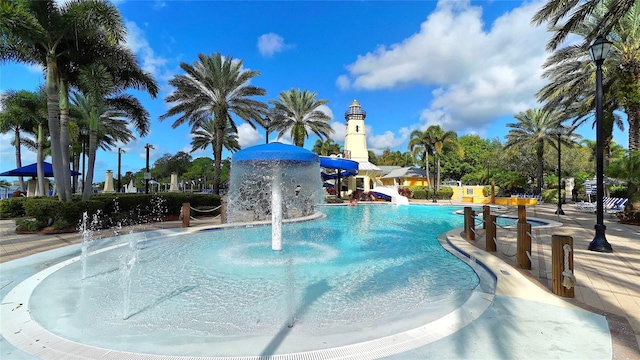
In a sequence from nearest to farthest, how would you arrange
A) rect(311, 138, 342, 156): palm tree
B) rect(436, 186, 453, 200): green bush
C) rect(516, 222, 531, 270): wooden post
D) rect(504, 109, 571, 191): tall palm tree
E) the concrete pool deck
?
the concrete pool deck, rect(516, 222, 531, 270): wooden post, rect(504, 109, 571, 191): tall palm tree, rect(436, 186, 453, 200): green bush, rect(311, 138, 342, 156): palm tree

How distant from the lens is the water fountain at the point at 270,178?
8273mm

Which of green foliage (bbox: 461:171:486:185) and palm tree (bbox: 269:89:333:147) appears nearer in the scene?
palm tree (bbox: 269:89:333:147)

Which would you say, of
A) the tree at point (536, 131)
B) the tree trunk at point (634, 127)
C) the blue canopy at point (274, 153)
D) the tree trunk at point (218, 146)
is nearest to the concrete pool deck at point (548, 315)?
the blue canopy at point (274, 153)

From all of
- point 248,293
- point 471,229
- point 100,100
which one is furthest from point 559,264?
point 100,100

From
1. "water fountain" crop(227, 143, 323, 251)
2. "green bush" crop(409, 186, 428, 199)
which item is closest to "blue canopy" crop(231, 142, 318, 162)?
"water fountain" crop(227, 143, 323, 251)

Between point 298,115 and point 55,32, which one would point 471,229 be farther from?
point 298,115

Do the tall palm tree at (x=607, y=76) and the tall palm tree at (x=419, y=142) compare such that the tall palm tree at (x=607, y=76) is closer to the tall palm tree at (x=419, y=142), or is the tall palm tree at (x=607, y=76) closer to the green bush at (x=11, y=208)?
the tall palm tree at (x=419, y=142)

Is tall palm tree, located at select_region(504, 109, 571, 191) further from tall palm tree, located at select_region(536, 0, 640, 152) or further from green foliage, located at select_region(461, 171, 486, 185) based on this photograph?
green foliage, located at select_region(461, 171, 486, 185)

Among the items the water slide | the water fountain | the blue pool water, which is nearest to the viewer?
the blue pool water

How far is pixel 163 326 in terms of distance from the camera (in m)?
3.84

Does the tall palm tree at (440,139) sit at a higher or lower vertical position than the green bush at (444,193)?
higher

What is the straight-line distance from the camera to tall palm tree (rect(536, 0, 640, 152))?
1290 centimetres

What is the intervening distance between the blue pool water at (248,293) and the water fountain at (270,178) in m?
1.60

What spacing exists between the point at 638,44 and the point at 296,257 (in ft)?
53.3
